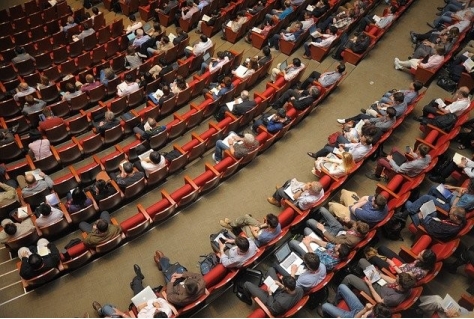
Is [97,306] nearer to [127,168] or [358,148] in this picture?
[127,168]

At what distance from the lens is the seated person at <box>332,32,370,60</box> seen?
213 inches

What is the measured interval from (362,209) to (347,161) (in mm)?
564

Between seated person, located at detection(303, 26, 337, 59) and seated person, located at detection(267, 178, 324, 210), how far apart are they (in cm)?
235

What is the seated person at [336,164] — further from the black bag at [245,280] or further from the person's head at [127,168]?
the person's head at [127,168]

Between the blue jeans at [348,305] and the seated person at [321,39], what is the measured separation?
334 centimetres

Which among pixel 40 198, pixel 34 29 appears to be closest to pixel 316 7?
pixel 34 29

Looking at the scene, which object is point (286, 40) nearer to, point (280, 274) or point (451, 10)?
point (451, 10)

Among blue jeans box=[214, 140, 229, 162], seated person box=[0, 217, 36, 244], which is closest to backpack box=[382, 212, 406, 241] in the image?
blue jeans box=[214, 140, 229, 162]

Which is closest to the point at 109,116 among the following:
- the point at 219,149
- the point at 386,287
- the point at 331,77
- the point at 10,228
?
the point at 219,149

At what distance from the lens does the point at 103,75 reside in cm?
507

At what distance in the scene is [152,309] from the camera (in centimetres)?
307

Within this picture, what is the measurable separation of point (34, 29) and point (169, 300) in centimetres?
430

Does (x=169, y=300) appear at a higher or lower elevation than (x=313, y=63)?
lower

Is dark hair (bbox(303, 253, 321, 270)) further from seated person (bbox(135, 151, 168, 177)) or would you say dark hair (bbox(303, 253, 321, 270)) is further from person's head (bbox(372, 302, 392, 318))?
seated person (bbox(135, 151, 168, 177))
